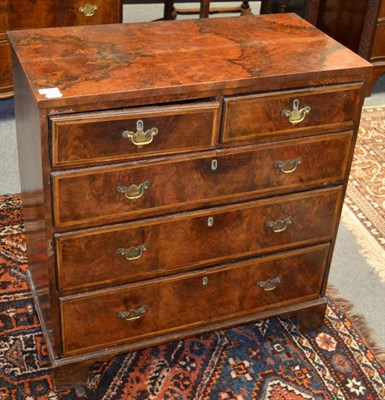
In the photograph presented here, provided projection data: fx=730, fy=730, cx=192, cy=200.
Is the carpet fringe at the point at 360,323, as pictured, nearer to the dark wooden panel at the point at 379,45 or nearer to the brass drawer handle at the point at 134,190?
the brass drawer handle at the point at 134,190

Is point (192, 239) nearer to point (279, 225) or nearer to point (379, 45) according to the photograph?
point (279, 225)

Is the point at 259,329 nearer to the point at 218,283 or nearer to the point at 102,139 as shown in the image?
the point at 218,283

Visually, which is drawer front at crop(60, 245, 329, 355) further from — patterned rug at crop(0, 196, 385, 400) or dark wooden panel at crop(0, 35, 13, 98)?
dark wooden panel at crop(0, 35, 13, 98)

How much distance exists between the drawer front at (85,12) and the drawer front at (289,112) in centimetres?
200

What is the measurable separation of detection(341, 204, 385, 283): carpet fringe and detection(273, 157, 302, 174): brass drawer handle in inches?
41.1

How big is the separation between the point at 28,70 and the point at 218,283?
1.01 meters

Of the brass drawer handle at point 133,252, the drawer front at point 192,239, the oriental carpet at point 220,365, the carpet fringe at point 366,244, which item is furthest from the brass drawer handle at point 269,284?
the carpet fringe at point 366,244

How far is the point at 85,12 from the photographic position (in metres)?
4.03

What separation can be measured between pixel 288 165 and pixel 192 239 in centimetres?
42

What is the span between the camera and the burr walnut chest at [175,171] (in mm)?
2199

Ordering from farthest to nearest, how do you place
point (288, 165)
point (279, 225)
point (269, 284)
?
point (269, 284)
point (279, 225)
point (288, 165)

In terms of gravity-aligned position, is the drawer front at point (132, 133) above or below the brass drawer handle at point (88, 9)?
above

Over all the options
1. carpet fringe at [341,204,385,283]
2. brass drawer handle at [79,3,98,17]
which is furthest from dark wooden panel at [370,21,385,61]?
brass drawer handle at [79,3,98,17]

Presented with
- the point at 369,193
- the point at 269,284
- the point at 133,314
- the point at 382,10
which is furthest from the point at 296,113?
the point at 382,10
